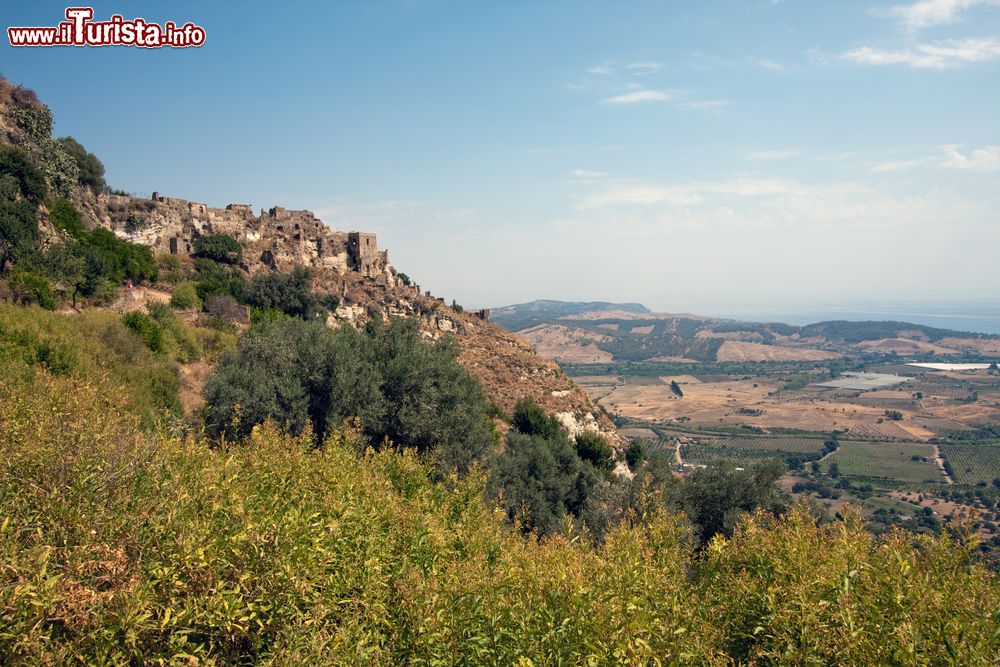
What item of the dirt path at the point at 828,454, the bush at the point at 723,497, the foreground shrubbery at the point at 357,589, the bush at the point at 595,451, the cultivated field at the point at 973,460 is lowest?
the dirt path at the point at 828,454

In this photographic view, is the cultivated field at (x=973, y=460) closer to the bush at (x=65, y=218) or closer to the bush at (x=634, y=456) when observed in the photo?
the bush at (x=634, y=456)

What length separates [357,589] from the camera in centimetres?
835

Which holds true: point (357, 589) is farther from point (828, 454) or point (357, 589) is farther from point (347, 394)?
point (828, 454)

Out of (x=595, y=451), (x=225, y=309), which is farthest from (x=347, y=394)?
(x=595, y=451)

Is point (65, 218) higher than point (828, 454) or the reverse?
higher

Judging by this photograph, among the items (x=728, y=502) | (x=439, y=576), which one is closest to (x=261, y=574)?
(x=439, y=576)

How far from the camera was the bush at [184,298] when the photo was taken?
33812mm

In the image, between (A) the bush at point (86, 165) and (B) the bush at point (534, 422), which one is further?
(A) the bush at point (86, 165)

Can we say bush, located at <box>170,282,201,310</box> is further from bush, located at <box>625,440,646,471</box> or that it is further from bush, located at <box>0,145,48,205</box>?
bush, located at <box>625,440,646,471</box>

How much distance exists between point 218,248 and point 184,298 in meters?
10.5

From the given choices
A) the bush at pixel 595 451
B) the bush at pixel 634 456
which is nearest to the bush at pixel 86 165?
the bush at pixel 595 451

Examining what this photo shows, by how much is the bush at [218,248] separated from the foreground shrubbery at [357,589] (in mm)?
35960

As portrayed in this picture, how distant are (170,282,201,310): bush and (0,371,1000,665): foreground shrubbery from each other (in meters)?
25.8

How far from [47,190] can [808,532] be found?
4551 cm
